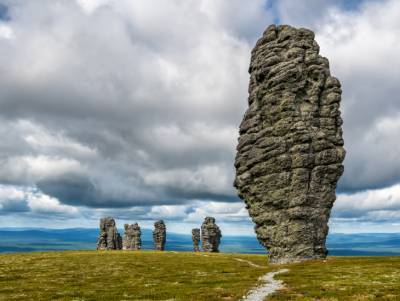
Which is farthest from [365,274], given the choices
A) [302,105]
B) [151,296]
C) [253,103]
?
[253,103]

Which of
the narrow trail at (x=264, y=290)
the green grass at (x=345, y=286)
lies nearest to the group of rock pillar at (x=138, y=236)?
the green grass at (x=345, y=286)

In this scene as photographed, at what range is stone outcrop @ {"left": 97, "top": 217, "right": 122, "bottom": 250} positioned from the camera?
7037 inches

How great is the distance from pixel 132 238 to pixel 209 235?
4480 cm

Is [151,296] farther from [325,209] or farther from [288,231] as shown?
[325,209]

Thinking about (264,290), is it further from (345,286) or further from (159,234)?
(159,234)

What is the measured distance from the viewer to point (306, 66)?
79.4 m

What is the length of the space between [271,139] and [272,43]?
876 inches

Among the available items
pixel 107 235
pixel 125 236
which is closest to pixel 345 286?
pixel 107 235

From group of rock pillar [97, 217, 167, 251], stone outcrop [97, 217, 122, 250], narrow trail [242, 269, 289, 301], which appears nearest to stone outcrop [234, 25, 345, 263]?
narrow trail [242, 269, 289, 301]

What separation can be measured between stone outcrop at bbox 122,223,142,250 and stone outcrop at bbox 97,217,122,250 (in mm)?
7843

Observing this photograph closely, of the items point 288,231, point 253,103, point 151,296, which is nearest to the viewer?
point 151,296

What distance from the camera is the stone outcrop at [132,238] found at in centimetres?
18574

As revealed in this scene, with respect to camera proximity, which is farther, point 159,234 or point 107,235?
point 159,234

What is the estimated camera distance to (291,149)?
75.5m
